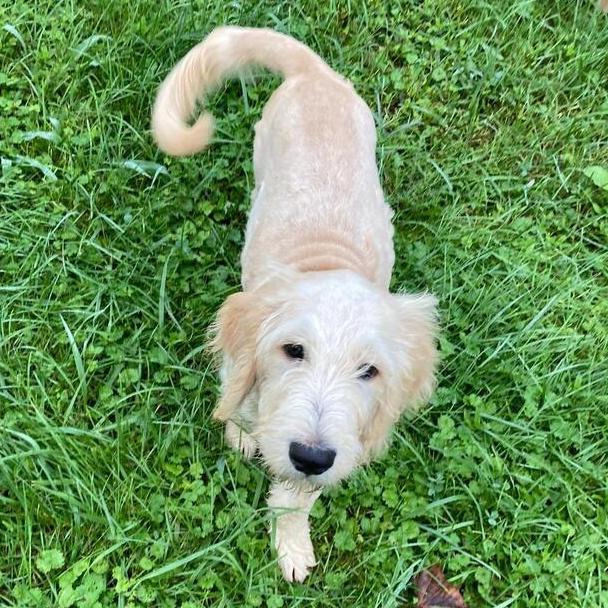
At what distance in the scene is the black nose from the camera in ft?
7.22

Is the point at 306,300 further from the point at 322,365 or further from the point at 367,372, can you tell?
the point at 367,372

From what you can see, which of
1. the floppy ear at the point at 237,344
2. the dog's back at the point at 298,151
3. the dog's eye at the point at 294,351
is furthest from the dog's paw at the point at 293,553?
the dog's back at the point at 298,151

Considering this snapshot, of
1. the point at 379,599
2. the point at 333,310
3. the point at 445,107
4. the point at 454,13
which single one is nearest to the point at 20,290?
the point at 333,310

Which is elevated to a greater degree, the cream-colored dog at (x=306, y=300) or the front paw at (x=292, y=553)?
the cream-colored dog at (x=306, y=300)

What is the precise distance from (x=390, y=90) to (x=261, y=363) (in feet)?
9.00

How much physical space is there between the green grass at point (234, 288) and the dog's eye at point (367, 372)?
98 centimetres

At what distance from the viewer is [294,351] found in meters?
2.43

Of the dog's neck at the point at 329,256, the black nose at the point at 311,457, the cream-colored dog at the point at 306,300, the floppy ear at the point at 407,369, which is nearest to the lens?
the black nose at the point at 311,457

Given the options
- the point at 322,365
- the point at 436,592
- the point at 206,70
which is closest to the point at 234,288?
the point at 206,70

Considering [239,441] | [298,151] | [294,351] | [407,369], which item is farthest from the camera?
[298,151]

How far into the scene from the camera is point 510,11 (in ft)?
15.6

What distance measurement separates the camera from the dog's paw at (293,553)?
118 inches

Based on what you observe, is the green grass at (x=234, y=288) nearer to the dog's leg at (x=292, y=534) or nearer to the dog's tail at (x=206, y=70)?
the dog's leg at (x=292, y=534)

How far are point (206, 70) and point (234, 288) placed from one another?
3.82ft
